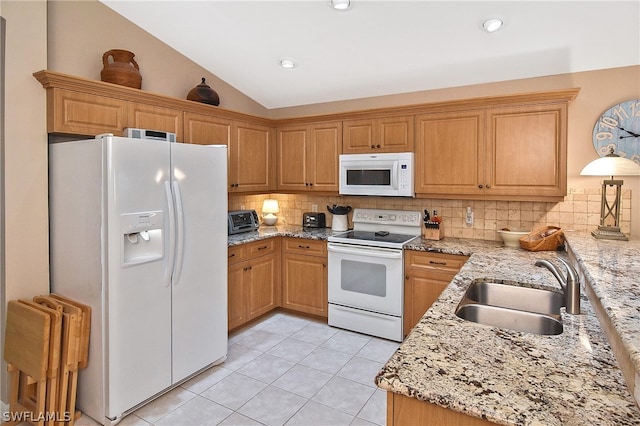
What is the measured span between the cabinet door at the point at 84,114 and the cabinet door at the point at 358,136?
6.64ft

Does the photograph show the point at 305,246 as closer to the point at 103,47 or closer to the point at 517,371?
the point at 103,47

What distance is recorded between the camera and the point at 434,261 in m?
3.21

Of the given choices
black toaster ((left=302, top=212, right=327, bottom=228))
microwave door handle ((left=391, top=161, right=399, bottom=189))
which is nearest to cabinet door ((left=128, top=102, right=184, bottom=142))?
black toaster ((left=302, top=212, right=327, bottom=228))

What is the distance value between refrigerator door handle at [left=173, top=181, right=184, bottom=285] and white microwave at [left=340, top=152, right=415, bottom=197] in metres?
1.78

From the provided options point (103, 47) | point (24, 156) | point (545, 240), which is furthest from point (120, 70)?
point (545, 240)

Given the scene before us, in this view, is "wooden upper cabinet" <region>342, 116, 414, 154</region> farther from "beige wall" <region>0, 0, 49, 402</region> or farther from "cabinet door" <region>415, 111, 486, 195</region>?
"beige wall" <region>0, 0, 49, 402</region>

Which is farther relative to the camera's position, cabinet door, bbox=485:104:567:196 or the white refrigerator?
cabinet door, bbox=485:104:567:196

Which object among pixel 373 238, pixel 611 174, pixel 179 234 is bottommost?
pixel 373 238

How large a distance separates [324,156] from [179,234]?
1932mm

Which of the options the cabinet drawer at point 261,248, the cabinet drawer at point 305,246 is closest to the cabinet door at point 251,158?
the cabinet drawer at point 261,248

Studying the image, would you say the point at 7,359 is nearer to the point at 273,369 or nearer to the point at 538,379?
the point at 273,369

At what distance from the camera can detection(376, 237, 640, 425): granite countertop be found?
35.6 inches

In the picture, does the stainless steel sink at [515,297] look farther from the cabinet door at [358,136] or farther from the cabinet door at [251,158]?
the cabinet door at [251,158]

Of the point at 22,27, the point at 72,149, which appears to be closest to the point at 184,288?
the point at 72,149
